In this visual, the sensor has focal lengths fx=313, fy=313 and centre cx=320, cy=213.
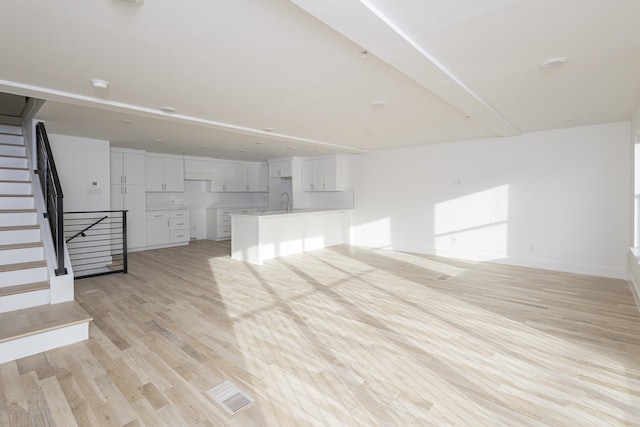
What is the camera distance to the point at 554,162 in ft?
17.4

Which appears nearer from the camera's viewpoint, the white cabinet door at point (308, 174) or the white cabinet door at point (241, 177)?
the white cabinet door at point (308, 174)

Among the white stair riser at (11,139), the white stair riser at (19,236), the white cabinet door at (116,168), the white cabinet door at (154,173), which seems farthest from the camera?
the white cabinet door at (154,173)

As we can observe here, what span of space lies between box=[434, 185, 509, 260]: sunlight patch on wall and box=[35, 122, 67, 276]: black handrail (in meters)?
6.24

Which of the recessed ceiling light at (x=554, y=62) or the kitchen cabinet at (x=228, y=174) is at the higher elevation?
the recessed ceiling light at (x=554, y=62)

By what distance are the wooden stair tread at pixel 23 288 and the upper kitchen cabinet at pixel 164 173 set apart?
16.3ft

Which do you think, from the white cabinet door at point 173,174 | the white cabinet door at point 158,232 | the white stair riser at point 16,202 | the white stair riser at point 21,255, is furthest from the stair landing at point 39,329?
the white cabinet door at point 173,174

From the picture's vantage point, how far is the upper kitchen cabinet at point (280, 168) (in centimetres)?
898

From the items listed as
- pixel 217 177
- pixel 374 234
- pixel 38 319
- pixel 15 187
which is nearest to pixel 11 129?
pixel 15 187

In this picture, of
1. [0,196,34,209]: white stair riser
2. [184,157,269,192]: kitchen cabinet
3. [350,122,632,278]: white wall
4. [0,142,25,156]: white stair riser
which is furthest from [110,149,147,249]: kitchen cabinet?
[350,122,632,278]: white wall

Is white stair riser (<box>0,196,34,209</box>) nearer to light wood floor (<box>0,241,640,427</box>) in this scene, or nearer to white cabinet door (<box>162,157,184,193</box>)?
light wood floor (<box>0,241,640,427</box>)

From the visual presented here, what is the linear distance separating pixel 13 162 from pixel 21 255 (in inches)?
80.7

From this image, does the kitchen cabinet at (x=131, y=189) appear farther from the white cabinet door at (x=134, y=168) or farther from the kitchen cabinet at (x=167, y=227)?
the kitchen cabinet at (x=167, y=227)

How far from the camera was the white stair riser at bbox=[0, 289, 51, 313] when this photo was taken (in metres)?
2.89

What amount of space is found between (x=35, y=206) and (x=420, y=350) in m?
4.81
